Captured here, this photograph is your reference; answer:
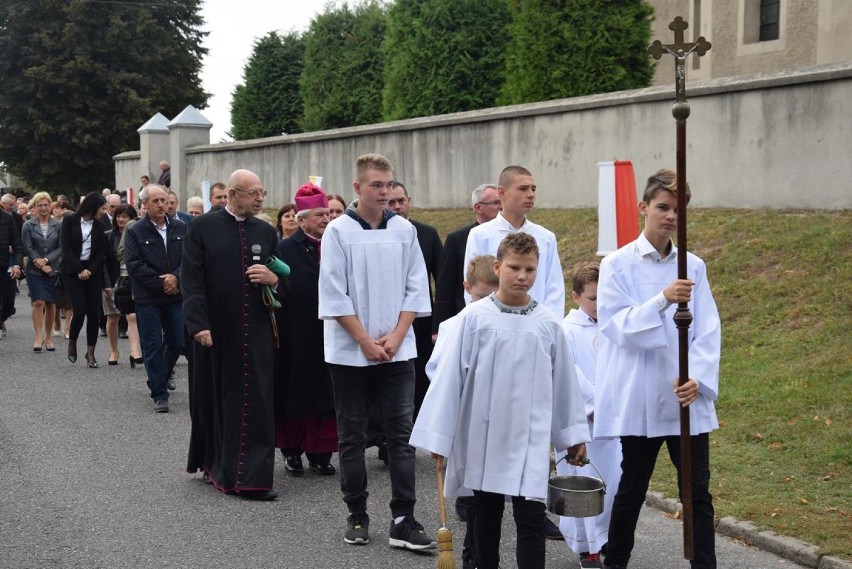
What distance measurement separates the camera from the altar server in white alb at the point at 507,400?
548 centimetres

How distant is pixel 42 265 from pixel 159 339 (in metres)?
6.14

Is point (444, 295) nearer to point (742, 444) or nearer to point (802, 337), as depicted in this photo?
point (742, 444)

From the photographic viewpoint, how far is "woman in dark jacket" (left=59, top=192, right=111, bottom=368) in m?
15.1

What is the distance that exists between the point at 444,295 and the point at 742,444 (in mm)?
2526

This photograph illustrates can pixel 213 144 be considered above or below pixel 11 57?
below

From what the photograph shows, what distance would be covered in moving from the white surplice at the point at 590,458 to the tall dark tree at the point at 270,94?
40026 mm

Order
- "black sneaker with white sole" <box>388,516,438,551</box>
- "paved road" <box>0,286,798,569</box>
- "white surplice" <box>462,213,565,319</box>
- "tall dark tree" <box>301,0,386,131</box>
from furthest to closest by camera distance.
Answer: "tall dark tree" <box>301,0,386,131</box> < "white surplice" <box>462,213,565,319</box> < "black sneaker with white sole" <box>388,516,438,551</box> < "paved road" <box>0,286,798,569</box>

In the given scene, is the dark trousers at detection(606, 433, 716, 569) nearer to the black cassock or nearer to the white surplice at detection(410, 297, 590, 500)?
the white surplice at detection(410, 297, 590, 500)

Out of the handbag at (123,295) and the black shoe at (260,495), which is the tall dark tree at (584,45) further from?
the black shoe at (260,495)

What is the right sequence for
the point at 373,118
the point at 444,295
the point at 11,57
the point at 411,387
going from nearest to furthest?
the point at 411,387 < the point at 444,295 < the point at 373,118 < the point at 11,57

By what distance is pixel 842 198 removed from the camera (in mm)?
15047

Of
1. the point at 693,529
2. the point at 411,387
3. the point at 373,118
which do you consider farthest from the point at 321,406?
the point at 373,118

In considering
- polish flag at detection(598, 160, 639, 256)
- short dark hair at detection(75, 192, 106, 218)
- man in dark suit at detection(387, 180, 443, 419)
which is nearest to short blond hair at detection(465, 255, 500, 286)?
man in dark suit at detection(387, 180, 443, 419)

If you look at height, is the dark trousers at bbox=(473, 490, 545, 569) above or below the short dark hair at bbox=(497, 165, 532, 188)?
below
